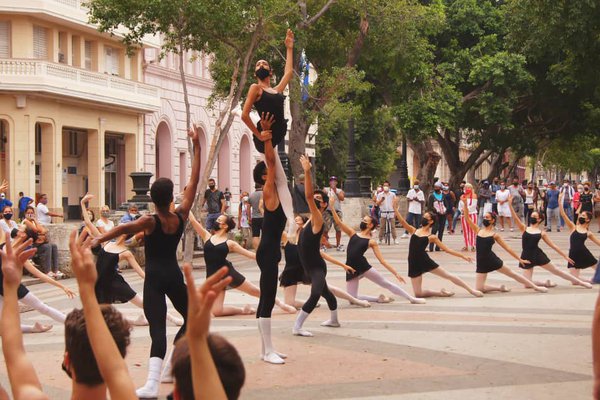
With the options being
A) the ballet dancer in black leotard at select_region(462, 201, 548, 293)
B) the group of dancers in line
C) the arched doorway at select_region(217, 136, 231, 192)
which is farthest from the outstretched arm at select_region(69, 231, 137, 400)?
the arched doorway at select_region(217, 136, 231, 192)

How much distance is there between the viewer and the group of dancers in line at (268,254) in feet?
25.6

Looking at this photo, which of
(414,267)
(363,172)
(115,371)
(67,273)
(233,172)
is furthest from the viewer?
(363,172)

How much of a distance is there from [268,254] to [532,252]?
322 inches

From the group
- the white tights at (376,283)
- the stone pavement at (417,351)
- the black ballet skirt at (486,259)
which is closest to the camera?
the stone pavement at (417,351)

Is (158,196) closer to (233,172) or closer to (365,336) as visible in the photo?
(365,336)

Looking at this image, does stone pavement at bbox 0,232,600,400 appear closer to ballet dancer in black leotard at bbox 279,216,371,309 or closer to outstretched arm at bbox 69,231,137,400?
ballet dancer in black leotard at bbox 279,216,371,309

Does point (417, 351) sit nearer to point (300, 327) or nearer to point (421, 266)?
point (300, 327)

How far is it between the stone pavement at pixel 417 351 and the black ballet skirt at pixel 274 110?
205 cm

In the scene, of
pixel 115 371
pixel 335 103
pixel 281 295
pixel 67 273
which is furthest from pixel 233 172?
pixel 115 371

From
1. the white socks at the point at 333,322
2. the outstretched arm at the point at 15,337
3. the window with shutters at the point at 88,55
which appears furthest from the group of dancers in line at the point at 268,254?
the window with shutters at the point at 88,55

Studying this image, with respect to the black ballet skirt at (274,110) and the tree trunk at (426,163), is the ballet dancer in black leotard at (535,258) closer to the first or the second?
the black ballet skirt at (274,110)

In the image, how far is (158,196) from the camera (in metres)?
7.76

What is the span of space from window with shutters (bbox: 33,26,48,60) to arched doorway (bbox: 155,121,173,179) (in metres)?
9.34

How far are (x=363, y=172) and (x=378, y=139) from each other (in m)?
3.30
